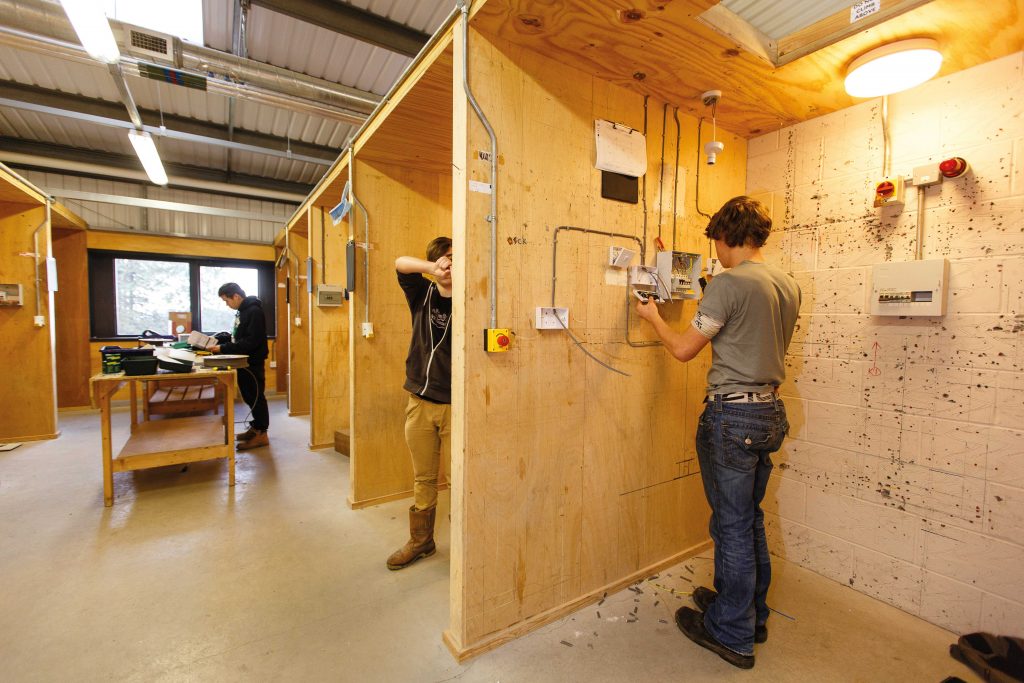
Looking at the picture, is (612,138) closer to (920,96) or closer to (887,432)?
(920,96)

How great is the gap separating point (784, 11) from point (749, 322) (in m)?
1.48

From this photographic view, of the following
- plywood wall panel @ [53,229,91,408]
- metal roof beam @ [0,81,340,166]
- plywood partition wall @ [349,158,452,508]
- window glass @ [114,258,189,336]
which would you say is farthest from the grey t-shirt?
window glass @ [114,258,189,336]

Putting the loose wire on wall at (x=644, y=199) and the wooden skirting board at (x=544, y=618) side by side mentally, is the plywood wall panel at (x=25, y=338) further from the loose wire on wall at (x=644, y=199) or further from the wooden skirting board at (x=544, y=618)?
the loose wire on wall at (x=644, y=199)

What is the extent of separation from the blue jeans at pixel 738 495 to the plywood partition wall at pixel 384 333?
1958mm

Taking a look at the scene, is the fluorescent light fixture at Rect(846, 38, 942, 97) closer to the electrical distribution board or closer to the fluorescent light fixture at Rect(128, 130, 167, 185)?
the electrical distribution board

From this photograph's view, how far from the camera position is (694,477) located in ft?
7.12

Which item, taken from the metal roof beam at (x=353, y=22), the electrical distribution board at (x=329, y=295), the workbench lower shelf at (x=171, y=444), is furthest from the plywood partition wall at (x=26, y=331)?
the metal roof beam at (x=353, y=22)

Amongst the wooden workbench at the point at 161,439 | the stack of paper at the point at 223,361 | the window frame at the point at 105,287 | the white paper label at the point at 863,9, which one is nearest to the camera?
the white paper label at the point at 863,9

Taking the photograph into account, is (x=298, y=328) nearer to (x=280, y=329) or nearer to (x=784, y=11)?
(x=280, y=329)

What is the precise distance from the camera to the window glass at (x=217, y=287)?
20.6 ft

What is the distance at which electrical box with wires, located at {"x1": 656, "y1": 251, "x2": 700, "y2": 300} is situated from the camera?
1.91m

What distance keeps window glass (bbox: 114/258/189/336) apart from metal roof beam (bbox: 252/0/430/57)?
15.9 ft

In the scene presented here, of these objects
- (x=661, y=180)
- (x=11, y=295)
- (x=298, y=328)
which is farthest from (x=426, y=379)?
(x=11, y=295)

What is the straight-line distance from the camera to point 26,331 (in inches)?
157
